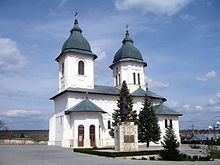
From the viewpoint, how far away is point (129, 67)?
40.9 m

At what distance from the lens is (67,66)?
34.8 metres

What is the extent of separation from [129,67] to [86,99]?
11.5m

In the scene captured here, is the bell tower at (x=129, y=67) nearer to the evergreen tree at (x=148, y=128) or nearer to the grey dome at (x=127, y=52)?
the grey dome at (x=127, y=52)

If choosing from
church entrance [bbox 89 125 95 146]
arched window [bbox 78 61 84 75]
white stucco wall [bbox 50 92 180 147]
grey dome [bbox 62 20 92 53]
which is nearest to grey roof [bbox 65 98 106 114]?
white stucco wall [bbox 50 92 180 147]

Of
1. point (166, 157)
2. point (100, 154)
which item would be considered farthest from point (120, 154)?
point (166, 157)

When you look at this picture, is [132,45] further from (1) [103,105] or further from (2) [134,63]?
(1) [103,105]

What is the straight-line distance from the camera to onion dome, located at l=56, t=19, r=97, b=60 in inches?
1400

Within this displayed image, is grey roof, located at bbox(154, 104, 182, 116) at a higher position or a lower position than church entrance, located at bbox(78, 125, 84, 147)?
higher

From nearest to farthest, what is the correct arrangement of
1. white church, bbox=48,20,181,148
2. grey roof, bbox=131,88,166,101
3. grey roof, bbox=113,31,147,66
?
white church, bbox=48,20,181,148 → grey roof, bbox=131,88,166,101 → grey roof, bbox=113,31,147,66

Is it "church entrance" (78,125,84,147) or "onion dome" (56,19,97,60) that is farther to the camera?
"onion dome" (56,19,97,60)

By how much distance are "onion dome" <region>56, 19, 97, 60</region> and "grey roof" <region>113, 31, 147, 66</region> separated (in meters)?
6.69

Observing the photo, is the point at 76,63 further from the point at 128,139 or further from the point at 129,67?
the point at 128,139

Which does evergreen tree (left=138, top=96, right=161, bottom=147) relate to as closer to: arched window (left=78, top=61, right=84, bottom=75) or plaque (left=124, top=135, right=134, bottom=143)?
plaque (left=124, top=135, right=134, bottom=143)

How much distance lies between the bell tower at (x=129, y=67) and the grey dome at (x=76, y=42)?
6956 millimetres
